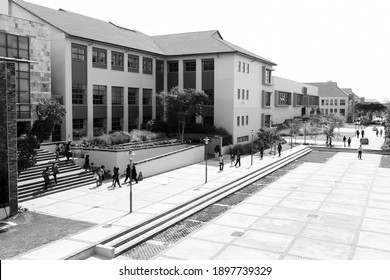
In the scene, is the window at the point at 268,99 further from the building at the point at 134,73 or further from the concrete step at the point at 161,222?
the concrete step at the point at 161,222

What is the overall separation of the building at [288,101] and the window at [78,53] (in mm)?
26836

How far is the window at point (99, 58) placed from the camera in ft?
128

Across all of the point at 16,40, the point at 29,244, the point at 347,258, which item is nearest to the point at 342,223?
the point at 347,258

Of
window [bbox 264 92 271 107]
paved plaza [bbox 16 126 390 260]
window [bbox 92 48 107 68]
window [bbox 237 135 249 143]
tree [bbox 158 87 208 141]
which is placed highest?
window [bbox 92 48 107 68]

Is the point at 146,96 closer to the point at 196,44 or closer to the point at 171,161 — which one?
the point at 196,44

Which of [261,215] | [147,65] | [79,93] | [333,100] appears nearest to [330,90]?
[333,100]

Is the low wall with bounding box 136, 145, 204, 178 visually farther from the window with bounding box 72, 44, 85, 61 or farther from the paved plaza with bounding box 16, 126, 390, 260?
the window with bounding box 72, 44, 85, 61

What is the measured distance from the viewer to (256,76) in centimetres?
5259

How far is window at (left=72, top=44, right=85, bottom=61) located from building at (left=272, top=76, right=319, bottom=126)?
26.8m

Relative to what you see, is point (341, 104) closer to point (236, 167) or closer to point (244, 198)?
point (236, 167)

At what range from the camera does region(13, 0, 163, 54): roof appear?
1457 inches

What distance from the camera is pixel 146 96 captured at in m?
47.6

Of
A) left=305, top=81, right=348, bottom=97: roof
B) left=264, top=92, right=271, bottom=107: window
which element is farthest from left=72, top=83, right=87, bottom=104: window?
left=305, top=81, right=348, bottom=97: roof

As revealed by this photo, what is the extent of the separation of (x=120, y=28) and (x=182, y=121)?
15.4 metres
